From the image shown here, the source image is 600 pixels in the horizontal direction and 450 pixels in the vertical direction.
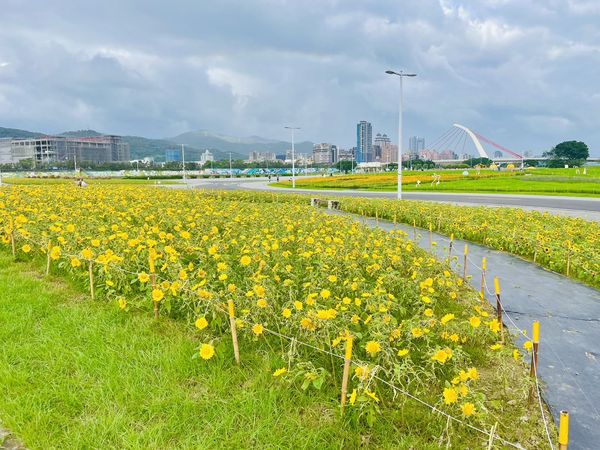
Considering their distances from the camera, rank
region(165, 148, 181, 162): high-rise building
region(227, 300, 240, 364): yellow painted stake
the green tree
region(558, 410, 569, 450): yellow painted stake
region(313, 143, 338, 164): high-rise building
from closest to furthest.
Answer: region(558, 410, 569, 450): yellow painted stake → region(227, 300, 240, 364): yellow painted stake → the green tree → region(165, 148, 181, 162): high-rise building → region(313, 143, 338, 164): high-rise building

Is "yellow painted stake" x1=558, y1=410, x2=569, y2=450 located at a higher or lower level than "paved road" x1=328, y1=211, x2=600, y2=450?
higher

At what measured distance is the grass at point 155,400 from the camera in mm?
2395

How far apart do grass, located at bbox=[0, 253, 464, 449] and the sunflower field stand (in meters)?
0.10

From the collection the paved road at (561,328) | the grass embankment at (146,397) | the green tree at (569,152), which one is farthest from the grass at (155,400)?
the green tree at (569,152)

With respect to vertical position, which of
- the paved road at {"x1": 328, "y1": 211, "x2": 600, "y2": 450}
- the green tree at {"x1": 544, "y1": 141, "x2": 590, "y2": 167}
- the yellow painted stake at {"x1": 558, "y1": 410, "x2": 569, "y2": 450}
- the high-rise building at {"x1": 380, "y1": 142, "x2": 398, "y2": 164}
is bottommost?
the paved road at {"x1": 328, "y1": 211, "x2": 600, "y2": 450}

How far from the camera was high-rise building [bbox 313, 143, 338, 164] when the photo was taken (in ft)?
544

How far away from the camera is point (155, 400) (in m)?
2.66

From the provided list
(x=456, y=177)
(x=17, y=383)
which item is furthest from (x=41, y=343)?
(x=456, y=177)

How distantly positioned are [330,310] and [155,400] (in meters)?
1.25

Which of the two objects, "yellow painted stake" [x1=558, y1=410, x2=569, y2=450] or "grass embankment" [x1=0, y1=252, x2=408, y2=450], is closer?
"yellow painted stake" [x1=558, y1=410, x2=569, y2=450]

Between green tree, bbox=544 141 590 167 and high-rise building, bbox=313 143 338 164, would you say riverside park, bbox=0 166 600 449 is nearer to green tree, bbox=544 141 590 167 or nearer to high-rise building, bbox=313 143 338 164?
green tree, bbox=544 141 590 167

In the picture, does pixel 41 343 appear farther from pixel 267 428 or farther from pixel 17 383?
pixel 267 428

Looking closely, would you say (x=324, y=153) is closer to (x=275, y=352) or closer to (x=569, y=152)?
(x=569, y=152)

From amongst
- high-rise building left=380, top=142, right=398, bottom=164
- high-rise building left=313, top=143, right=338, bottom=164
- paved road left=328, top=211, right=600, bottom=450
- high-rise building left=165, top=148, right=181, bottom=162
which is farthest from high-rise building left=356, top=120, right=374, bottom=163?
paved road left=328, top=211, right=600, bottom=450
